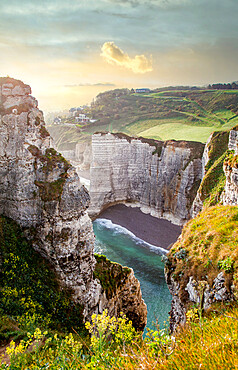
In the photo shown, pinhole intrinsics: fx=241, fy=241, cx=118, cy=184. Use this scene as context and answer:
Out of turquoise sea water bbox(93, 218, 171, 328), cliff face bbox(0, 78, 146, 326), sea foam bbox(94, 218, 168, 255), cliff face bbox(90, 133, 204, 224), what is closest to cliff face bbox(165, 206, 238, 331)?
cliff face bbox(0, 78, 146, 326)

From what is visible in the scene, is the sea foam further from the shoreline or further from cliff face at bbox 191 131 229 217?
cliff face at bbox 191 131 229 217

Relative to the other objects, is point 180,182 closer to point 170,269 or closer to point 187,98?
point 170,269

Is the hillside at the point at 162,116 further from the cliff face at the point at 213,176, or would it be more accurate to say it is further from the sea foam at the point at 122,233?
the sea foam at the point at 122,233

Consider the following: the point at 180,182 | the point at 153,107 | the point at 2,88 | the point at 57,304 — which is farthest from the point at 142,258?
the point at 153,107

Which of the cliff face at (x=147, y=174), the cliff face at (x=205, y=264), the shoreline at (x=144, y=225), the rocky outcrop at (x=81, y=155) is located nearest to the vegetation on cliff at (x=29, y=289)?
the cliff face at (x=205, y=264)

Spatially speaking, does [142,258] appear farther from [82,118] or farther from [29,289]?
[82,118]

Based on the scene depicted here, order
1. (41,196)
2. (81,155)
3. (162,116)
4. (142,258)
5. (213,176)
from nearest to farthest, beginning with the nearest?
(41,196) < (213,176) < (142,258) < (81,155) < (162,116)

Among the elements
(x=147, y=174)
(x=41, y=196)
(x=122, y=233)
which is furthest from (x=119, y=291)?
(x=147, y=174)

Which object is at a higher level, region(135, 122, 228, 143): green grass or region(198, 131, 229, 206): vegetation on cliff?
region(135, 122, 228, 143): green grass
